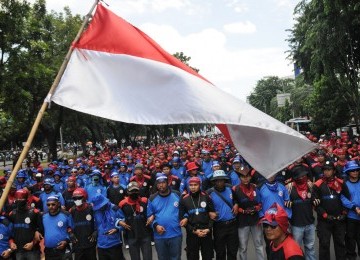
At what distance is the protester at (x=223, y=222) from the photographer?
264 inches

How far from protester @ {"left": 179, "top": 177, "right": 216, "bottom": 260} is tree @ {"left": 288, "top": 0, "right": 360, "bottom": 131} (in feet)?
43.9

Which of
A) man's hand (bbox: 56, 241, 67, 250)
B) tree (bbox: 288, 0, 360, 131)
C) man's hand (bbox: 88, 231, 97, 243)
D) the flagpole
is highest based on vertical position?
tree (bbox: 288, 0, 360, 131)

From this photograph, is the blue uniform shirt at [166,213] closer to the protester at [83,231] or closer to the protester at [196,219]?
the protester at [196,219]

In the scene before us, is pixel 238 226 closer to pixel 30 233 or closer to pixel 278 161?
pixel 278 161

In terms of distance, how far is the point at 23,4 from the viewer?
586 inches

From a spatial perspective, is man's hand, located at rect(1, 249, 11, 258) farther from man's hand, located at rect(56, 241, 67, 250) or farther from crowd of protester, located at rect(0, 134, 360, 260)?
man's hand, located at rect(56, 241, 67, 250)

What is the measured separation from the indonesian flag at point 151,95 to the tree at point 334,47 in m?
14.3

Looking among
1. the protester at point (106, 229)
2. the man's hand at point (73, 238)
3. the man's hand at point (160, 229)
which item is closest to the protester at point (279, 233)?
the man's hand at point (160, 229)

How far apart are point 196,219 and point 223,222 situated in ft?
2.05

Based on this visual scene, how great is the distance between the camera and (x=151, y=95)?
14.4 ft

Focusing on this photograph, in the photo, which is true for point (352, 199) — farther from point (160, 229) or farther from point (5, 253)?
point (5, 253)

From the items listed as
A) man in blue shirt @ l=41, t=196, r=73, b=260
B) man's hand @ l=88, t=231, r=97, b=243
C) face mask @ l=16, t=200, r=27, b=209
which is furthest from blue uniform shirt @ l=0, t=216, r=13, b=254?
man's hand @ l=88, t=231, r=97, b=243

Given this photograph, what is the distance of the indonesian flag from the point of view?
416cm

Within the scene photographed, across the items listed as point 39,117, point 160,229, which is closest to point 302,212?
point 160,229
